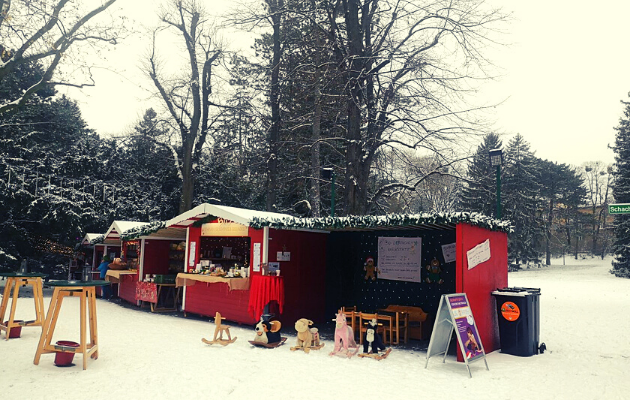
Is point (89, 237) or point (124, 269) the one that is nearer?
point (124, 269)

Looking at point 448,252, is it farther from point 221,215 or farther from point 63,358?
point 63,358

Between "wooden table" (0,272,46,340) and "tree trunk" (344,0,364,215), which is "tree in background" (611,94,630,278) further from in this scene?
"wooden table" (0,272,46,340)

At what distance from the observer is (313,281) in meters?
10.8

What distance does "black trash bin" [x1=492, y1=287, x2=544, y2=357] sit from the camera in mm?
7691

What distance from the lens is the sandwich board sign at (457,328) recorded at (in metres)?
6.69

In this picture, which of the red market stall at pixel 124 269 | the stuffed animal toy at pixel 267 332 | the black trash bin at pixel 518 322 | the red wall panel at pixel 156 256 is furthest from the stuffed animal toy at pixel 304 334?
the red market stall at pixel 124 269

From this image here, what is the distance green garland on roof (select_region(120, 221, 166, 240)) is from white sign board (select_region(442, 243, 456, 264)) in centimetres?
758

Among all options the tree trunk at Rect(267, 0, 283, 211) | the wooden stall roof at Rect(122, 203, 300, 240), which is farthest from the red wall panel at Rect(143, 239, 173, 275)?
the tree trunk at Rect(267, 0, 283, 211)

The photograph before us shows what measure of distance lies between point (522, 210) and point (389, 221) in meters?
37.4

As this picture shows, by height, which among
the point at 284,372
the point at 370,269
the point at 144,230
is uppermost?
the point at 144,230

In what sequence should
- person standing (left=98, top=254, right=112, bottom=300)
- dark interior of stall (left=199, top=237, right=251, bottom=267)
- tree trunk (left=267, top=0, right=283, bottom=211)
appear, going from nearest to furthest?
dark interior of stall (left=199, top=237, right=251, bottom=267) < person standing (left=98, top=254, right=112, bottom=300) < tree trunk (left=267, top=0, right=283, bottom=211)

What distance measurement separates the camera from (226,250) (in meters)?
12.7

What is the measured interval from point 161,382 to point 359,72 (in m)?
9.49

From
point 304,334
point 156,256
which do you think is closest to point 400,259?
point 304,334
